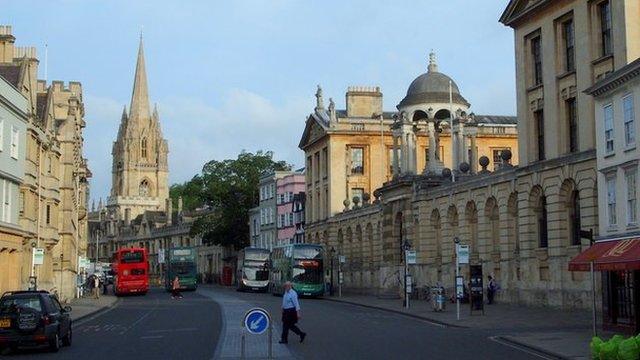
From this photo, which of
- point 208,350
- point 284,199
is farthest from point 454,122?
point 284,199

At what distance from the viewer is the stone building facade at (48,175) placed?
47906 millimetres

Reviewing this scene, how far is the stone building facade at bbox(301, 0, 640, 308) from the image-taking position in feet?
129

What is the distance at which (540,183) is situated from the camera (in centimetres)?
4328

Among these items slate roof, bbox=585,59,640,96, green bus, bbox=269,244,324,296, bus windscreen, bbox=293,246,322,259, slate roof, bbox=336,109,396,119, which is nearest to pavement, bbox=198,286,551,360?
slate roof, bbox=585,59,640,96

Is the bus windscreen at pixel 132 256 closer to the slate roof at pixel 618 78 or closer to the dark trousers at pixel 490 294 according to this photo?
the dark trousers at pixel 490 294

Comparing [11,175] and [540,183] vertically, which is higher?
[11,175]

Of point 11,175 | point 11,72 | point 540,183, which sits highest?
point 11,72

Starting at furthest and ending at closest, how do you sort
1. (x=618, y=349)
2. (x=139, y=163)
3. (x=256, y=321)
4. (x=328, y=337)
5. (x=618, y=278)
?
(x=139, y=163) < (x=618, y=278) < (x=328, y=337) < (x=256, y=321) < (x=618, y=349)

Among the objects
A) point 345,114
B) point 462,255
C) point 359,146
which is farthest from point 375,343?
point 345,114

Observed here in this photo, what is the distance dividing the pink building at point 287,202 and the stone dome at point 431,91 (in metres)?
37.2

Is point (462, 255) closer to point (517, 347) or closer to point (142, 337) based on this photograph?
point (517, 347)

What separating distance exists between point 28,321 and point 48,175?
32.3 meters

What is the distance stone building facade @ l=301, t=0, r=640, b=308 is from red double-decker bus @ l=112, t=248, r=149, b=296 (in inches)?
1087

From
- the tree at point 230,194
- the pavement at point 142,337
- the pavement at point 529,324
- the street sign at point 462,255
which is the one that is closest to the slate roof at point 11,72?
the pavement at point 142,337
